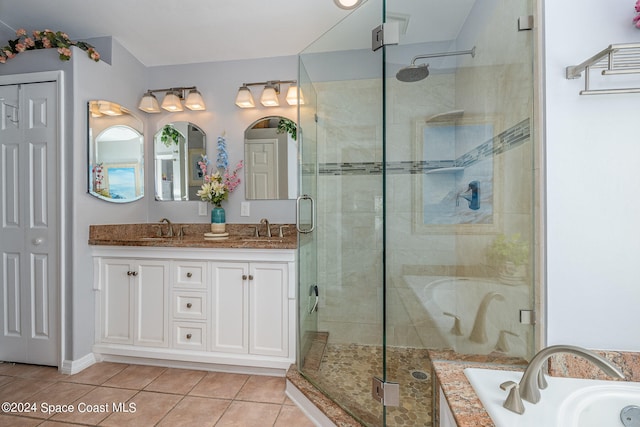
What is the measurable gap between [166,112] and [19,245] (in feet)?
4.94

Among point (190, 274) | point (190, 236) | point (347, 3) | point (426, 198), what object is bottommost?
point (190, 274)

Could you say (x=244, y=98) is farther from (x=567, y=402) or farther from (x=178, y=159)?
(x=567, y=402)

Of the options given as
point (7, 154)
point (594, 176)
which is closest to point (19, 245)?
point (7, 154)

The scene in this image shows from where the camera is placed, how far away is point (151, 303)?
6.77 ft

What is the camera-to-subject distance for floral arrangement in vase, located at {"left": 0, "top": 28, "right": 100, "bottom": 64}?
1.99 metres

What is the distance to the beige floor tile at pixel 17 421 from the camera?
150 cm

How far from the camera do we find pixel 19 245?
2.09 m

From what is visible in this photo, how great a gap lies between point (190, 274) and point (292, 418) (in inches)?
44.2

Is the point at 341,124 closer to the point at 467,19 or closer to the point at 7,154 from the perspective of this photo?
the point at 467,19

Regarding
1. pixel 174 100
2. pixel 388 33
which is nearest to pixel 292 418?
pixel 388 33

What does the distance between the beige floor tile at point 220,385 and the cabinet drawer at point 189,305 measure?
398 millimetres

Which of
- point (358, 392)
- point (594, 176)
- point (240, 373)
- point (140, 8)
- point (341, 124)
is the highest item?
point (140, 8)

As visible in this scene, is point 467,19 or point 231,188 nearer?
point 467,19

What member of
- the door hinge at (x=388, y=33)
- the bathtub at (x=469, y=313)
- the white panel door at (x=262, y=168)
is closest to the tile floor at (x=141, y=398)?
the bathtub at (x=469, y=313)
